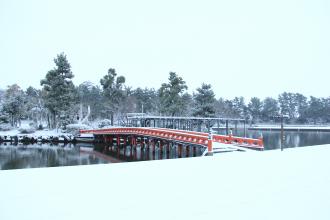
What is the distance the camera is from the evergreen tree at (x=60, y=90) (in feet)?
148

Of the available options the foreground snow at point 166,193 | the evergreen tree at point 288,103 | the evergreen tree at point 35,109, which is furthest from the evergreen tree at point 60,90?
the evergreen tree at point 288,103

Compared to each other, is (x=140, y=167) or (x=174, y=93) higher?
(x=174, y=93)

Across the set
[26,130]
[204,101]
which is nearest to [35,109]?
[26,130]

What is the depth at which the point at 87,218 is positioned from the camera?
4.43m

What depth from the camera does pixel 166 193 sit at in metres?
5.79

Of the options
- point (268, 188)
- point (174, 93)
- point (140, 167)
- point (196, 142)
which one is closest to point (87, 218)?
point (268, 188)

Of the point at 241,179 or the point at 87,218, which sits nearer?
the point at 87,218

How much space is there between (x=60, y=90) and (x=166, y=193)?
43.1m

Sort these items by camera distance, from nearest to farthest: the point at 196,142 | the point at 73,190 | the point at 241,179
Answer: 1. the point at 73,190
2. the point at 241,179
3. the point at 196,142

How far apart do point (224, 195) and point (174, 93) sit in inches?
1744

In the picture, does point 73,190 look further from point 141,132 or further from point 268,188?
point 141,132

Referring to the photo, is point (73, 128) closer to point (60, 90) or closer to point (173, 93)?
point (60, 90)

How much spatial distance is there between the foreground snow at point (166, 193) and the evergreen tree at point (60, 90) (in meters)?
39.0

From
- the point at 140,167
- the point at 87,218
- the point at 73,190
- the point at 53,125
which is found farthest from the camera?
the point at 53,125
